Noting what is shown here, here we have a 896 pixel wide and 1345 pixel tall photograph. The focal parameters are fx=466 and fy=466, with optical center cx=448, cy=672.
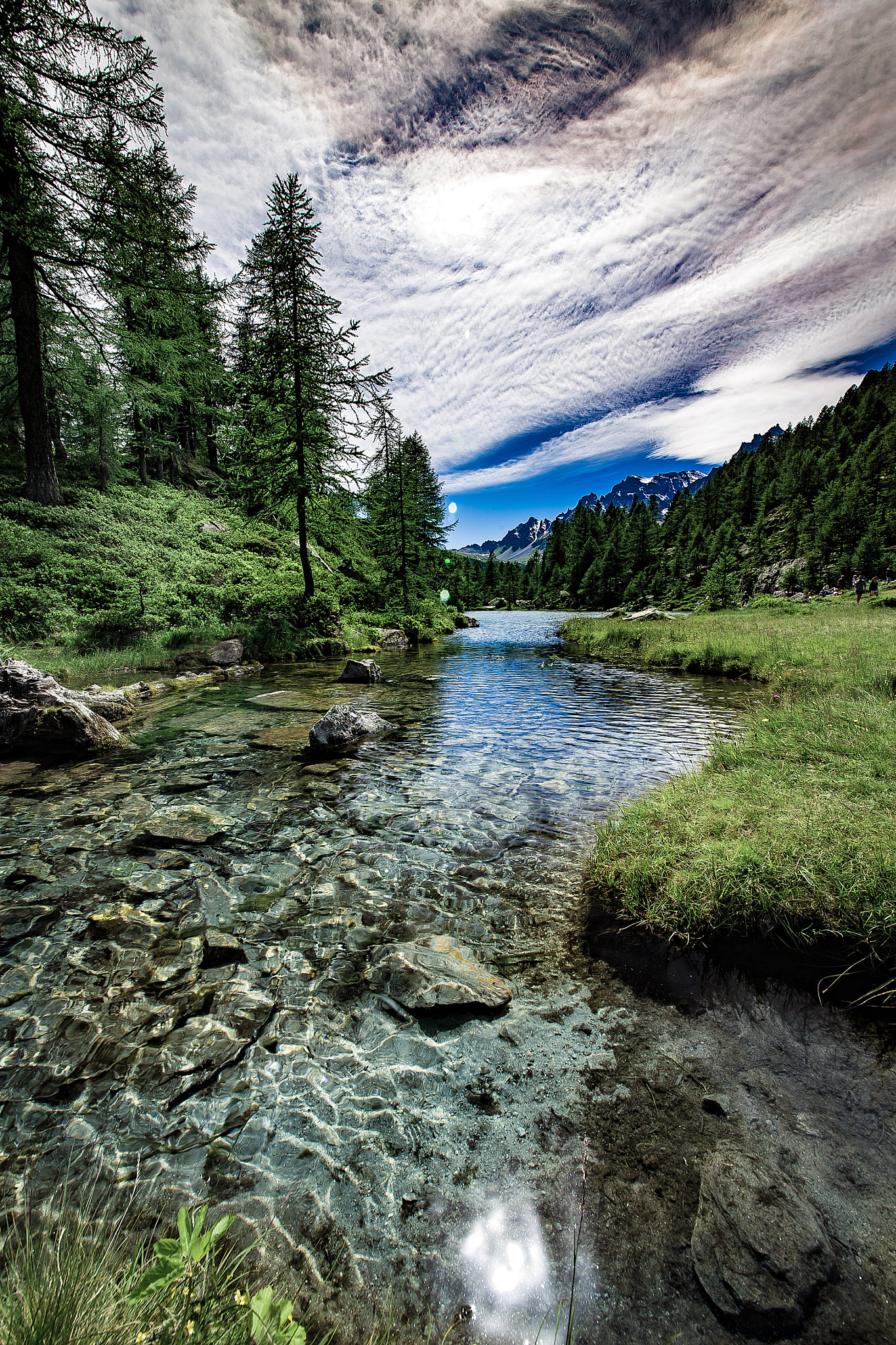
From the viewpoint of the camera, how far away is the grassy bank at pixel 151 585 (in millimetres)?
13609

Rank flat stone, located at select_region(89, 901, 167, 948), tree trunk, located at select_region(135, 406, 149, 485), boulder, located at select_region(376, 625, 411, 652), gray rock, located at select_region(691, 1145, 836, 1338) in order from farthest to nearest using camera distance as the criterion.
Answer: boulder, located at select_region(376, 625, 411, 652) < tree trunk, located at select_region(135, 406, 149, 485) < flat stone, located at select_region(89, 901, 167, 948) < gray rock, located at select_region(691, 1145, 836, 1338)

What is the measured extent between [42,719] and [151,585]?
9.60m

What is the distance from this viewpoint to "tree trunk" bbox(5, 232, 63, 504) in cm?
1521

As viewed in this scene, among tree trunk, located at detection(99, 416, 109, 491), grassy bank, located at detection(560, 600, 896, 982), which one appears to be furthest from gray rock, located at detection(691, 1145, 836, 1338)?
tree trunk, located at detection(99, 416, 109, 491)

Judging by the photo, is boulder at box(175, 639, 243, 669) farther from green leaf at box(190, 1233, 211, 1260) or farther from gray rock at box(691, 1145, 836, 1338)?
gray rock at box(691, 1145, 836, 1338)

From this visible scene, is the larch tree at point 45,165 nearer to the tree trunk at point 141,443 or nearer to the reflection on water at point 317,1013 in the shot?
the tree trunk at point 141,443

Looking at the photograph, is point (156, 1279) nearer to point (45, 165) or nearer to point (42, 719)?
point (42, 719)

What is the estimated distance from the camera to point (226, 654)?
56.2ft

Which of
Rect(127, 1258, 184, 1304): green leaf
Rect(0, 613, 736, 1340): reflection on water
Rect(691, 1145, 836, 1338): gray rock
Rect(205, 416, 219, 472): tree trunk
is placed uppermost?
Rect(205, 416, 219, 472): tree trunk

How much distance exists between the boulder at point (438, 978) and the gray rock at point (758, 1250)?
5.09ft

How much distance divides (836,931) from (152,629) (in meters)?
18.6

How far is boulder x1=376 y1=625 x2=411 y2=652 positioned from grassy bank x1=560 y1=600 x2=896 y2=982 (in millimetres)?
21425

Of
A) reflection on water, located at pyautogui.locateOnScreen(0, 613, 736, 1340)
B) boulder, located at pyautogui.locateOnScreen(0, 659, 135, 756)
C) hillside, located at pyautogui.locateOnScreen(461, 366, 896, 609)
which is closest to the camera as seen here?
reflection on water, located at pyautogui.locateOnScreen(0, 613, 736, 1340)

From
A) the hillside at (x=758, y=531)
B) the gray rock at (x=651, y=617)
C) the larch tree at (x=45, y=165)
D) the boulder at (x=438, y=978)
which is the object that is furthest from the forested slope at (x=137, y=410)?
the hillside at (x=758, y=531)
